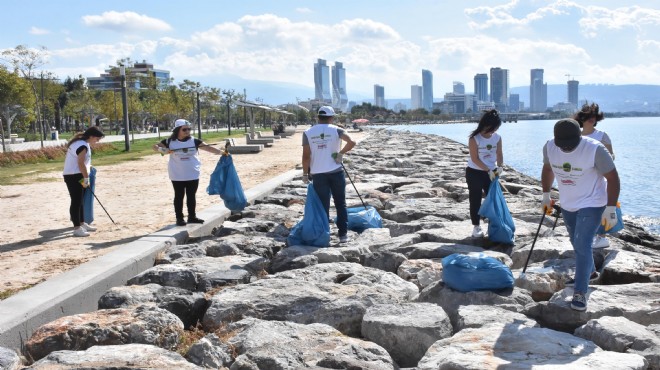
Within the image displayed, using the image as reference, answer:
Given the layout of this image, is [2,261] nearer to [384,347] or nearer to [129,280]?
[129,280]

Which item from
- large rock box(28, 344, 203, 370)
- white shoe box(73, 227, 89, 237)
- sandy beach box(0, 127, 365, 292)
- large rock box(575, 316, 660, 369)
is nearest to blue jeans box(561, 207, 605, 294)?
large rock box(575, 316, 660, 369)

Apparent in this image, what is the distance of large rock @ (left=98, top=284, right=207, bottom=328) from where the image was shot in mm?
4570

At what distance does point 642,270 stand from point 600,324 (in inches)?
67.6

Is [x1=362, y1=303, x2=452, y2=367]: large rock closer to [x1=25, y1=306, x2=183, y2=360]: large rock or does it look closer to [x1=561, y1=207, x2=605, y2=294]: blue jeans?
[x1=561, y1=207, x2=605, y2=294]: blue jeans

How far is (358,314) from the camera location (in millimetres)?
4293

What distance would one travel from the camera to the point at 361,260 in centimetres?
605

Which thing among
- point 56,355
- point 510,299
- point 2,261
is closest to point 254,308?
point 56,355

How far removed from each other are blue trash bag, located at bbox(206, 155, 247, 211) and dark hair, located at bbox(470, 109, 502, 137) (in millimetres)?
3058

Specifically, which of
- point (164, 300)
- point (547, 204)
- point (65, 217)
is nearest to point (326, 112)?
point (547, 204)

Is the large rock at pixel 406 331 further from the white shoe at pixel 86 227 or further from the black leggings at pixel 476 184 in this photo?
the white shoe at pixel 86 227

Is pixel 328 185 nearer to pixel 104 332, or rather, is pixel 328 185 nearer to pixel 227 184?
pixel 227 184

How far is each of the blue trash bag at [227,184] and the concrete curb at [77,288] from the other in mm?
940

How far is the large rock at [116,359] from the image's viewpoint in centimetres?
321

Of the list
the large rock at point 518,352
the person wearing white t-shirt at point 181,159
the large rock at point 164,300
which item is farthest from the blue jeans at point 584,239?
the person wearing white t-shirt at point 181,159
